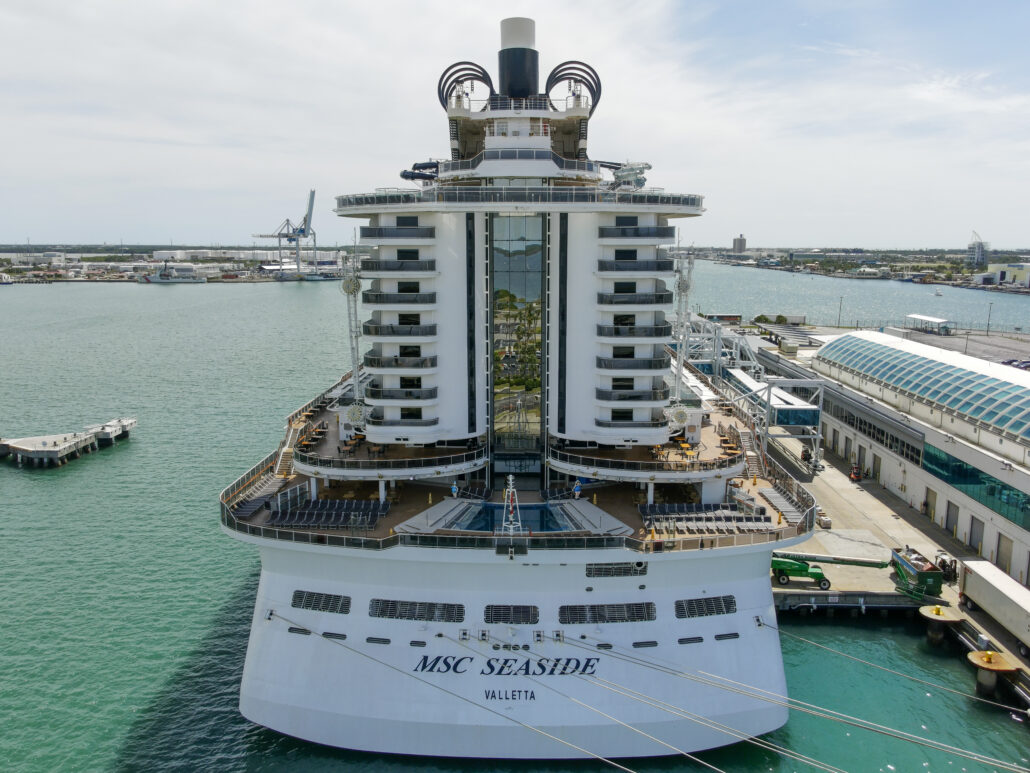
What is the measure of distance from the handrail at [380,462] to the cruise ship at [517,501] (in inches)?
3.9

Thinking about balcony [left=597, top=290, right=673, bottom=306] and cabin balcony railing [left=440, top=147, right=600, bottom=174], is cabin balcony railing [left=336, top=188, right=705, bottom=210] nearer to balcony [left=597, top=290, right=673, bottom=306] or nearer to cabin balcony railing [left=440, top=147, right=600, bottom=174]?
cabin balcony railing [left=440, top=147, right=600, bottom=174]

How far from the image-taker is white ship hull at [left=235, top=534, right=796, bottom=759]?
21.3 metres

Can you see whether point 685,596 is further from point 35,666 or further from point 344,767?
point 35,666

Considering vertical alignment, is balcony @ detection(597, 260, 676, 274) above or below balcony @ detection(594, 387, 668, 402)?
above

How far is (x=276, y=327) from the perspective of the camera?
389 ft

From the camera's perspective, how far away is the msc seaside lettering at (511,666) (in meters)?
21.8

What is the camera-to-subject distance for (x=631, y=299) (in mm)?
27484

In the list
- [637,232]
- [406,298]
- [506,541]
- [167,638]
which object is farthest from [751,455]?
[167,638]

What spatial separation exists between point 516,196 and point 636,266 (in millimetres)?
5235

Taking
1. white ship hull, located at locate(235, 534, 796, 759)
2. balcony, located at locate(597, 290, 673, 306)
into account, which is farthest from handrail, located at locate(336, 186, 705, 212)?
white ship hull, located at locate(235, 534, 796, 759)

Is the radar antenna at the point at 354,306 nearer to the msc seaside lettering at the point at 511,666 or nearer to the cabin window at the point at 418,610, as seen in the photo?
the cabin window at the point at 418,610

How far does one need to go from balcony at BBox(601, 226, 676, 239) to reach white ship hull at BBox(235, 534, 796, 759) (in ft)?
38.9

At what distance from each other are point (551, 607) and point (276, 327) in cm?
10506

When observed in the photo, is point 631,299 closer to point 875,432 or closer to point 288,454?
point 288,454
